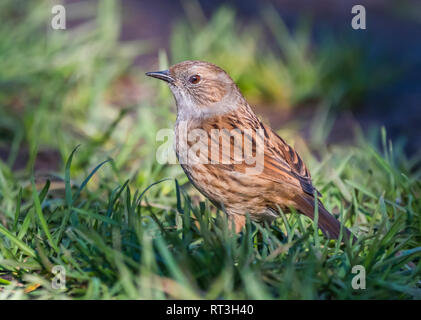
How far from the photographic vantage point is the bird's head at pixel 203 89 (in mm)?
4336

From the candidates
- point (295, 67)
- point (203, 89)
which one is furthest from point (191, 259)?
point (295, 67)

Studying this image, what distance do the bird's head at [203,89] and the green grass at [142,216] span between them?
0.65 metres

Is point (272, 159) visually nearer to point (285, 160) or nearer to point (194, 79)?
point (285, 160)

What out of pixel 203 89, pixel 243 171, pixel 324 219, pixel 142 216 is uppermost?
pixel 203 89

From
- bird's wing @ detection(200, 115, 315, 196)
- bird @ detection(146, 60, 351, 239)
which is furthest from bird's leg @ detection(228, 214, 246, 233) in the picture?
bird's wing @ detection(200, 115, 315, 196)

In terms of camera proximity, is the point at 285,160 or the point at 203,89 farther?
the point at 203,89

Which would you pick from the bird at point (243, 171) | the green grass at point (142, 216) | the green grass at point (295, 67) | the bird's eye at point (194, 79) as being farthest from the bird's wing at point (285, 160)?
the green grass at point (295, 67)

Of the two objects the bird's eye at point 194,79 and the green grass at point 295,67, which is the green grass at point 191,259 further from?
the green grass at point 295,67

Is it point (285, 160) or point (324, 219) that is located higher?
point (285, 160)

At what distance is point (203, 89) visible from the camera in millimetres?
4367

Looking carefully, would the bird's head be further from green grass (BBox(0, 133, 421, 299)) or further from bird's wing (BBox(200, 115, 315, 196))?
green grass (BBox(0, 133, 421, 299))

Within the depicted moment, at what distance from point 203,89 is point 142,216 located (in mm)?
1033

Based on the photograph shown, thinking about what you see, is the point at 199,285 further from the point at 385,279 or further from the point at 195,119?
the point at 195,119
